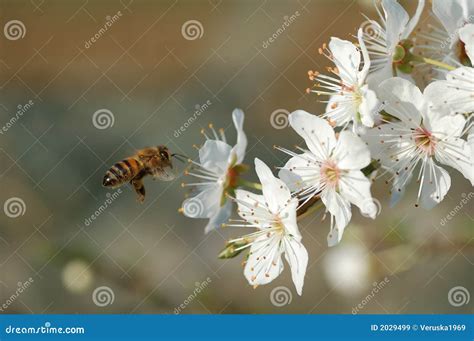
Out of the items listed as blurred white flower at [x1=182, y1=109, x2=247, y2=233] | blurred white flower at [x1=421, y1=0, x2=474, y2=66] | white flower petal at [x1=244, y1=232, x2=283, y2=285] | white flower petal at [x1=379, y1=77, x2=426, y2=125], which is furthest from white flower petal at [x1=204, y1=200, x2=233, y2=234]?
blurred white flower at [x1=421, y1=0, x2=474, y2=66]

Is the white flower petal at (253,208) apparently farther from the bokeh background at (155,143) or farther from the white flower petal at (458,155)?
the bokeh background at (155,143)

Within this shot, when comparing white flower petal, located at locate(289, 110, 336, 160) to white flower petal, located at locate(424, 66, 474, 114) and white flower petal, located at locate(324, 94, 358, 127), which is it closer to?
white flower petal, located at locate(324, 94, 358, 127)

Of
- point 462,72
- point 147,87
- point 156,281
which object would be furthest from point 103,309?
point 462,72

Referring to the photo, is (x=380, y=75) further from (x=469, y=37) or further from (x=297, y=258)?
(x=297, y=258)

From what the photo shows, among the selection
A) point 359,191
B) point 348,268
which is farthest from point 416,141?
point 348,268

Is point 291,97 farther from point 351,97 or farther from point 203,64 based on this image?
point 351,97
